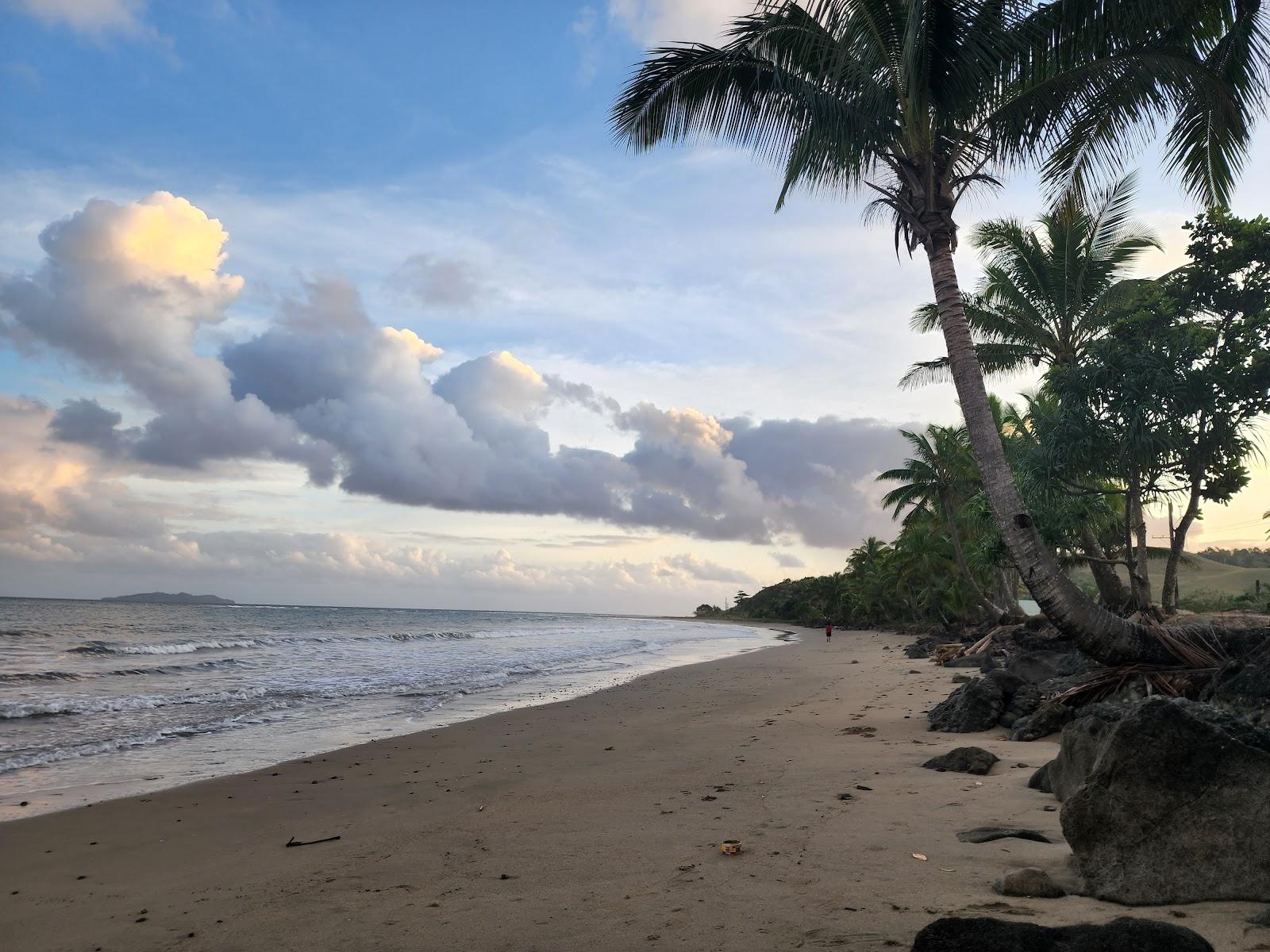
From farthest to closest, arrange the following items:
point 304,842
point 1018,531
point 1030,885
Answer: point 1018,531, point 304,842, point 1030,885

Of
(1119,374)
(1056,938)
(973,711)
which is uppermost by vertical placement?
(1119,374)

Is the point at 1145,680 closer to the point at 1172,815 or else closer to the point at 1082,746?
the point at 1082,746

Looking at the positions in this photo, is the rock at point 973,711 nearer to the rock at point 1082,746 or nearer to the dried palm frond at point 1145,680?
the dried palm frond at point 1145,680

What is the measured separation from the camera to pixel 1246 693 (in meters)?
5.32

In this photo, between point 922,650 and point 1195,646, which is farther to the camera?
point 922,650

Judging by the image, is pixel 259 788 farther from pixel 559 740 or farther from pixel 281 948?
pixel 281 948

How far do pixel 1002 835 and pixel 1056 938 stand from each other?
2.07 meters

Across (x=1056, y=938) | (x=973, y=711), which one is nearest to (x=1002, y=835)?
(x=1056, y=938)

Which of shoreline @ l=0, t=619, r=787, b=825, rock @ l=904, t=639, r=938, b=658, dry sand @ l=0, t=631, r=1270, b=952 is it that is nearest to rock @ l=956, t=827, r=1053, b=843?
dry sand @ l=0, t=631, r=1270, b=952

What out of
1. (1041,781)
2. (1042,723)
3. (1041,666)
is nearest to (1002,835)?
(1041,781)

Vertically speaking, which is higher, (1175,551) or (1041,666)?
(1175,551)

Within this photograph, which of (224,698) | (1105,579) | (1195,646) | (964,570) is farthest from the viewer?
(964,570)

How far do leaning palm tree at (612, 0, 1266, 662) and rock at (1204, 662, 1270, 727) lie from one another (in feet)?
8.80

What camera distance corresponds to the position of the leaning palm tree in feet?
29.5
